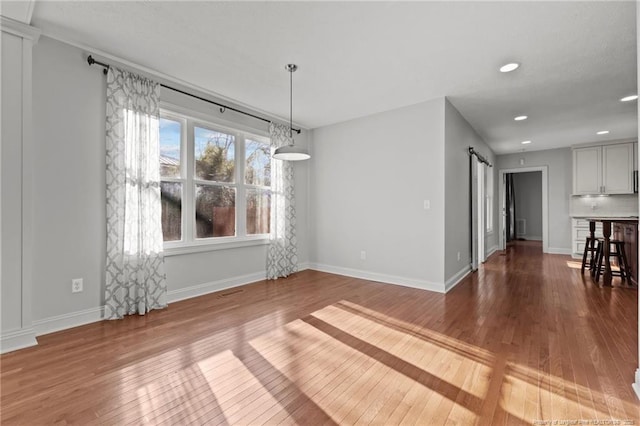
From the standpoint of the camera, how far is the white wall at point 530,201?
1062 centimetres

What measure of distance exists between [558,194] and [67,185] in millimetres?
9908

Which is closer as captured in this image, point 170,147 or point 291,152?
point 291,152

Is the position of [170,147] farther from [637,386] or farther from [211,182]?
[637,386]

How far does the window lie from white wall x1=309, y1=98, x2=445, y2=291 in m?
1.20

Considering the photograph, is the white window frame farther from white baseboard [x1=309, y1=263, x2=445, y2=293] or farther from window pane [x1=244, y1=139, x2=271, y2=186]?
white baseboard [x1=309, y1=263, x2=445, y2=293]

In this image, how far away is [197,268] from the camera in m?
3.83

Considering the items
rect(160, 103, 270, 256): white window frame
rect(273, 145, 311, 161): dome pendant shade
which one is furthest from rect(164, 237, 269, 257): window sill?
rect(273, 145, 311, 161): dome pendant shade

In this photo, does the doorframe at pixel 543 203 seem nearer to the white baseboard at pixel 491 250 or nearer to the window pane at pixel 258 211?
the white baseboard at pixel 491 250

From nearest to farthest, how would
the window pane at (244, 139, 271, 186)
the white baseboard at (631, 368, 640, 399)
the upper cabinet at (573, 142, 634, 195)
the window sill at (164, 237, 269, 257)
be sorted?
the white baseboard at (631, 368, 640, 399)
the window sill at (164, 237, 269, 257)
the window pane at (244, 139, 271, 186)
the upper cabinet at (573, 142, 634, 195)

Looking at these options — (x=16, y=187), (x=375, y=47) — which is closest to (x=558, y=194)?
(x=375, y=47)

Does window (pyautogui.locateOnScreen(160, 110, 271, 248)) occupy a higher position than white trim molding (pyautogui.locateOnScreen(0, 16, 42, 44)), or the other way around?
white trim molding (pyautogui.locateOnScreen(0, 16, 42, 44))

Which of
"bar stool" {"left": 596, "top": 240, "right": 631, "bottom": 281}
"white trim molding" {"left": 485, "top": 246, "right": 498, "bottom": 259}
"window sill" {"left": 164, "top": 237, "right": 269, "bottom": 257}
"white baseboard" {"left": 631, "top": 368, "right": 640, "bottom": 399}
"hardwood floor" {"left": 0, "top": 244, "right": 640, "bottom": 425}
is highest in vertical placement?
"window sill" {"left": 164, "top": 237, "right": 269, "bottom": 257}

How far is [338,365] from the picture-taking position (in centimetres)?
212

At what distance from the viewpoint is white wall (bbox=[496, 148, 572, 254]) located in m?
7.39
